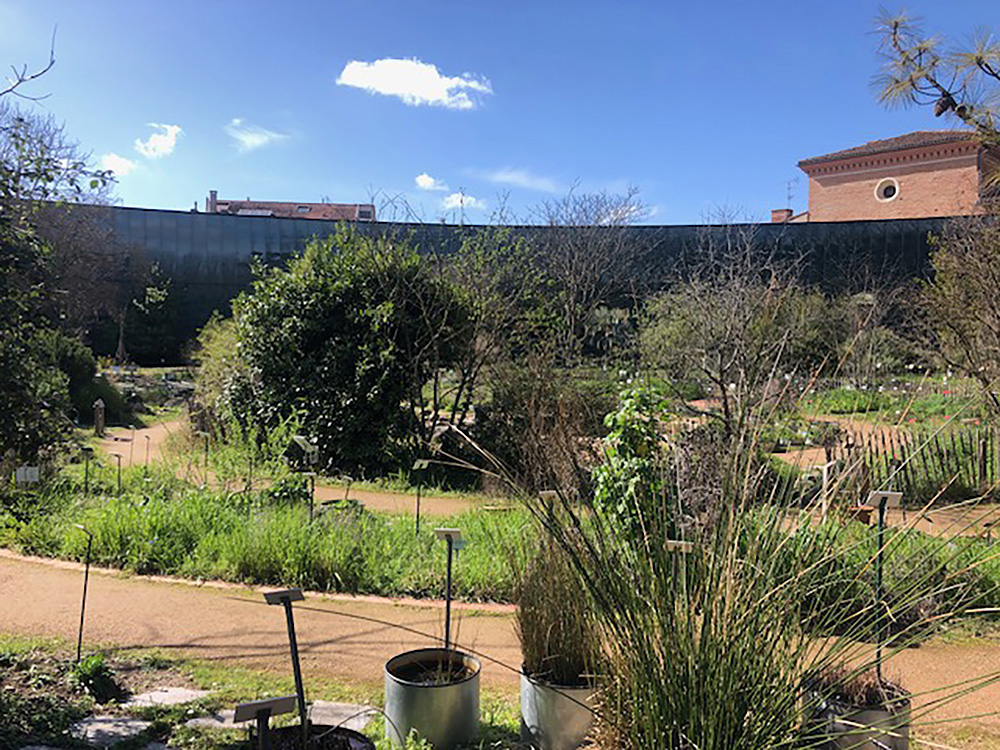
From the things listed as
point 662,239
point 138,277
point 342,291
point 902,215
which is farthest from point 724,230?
point 138,277

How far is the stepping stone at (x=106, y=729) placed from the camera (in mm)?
2826

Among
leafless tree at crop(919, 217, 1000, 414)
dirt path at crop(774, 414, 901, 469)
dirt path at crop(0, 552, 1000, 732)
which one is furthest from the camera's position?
leafless tree at crop(919, 217, 1000, 414)

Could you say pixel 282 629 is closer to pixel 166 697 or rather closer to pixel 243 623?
pixel 243 623

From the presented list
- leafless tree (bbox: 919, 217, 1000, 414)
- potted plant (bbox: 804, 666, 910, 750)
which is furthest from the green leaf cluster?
potted plant (bbox: 804, 666, 910, 750)

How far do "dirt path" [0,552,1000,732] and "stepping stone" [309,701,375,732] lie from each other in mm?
397

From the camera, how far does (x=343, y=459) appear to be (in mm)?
9922

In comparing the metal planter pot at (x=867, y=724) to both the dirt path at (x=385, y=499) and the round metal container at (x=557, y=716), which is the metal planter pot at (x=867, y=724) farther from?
the dirt path at (x=385, y=499)

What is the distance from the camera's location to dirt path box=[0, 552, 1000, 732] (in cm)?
384

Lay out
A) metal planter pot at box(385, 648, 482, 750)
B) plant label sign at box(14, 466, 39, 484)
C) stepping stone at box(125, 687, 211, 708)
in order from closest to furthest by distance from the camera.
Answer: metal planter pot at box(385, 648, 482, 750) < stepping stone at box(125, 687, 211, 708) < plant label sign at box(14, 466, 39, 484)

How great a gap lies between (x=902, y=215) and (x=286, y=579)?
115 feet

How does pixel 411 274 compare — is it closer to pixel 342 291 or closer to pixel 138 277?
pixel 342 291

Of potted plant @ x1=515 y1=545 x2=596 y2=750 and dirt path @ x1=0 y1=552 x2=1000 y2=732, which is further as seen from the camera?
dirt path @ x1=0 y1=552 x2=1000 y2=732

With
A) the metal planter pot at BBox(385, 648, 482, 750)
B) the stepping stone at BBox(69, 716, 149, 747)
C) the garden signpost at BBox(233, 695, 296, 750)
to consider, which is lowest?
the stepping stone at BBox(69, 716, 149, 747)

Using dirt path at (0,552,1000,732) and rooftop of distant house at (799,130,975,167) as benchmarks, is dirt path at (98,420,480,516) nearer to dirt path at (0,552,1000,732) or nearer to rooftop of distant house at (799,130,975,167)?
dirt path at (0,552,1000,732)
